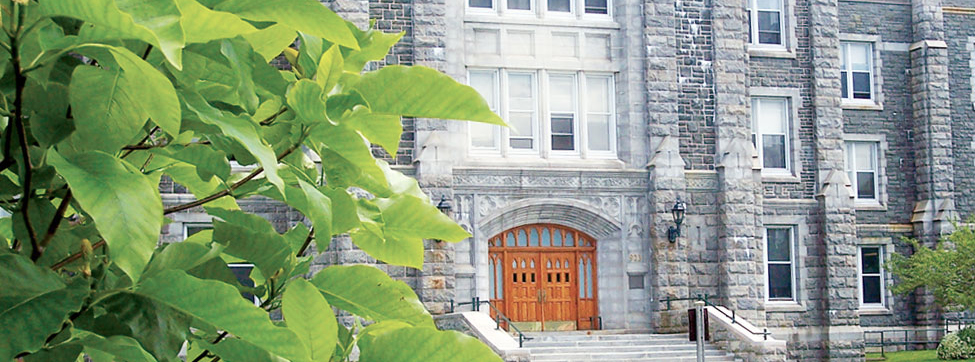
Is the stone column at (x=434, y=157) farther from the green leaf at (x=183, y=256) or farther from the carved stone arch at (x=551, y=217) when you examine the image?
the green leaf at (x=183, y=256)

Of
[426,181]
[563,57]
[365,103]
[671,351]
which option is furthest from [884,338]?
[365,103]

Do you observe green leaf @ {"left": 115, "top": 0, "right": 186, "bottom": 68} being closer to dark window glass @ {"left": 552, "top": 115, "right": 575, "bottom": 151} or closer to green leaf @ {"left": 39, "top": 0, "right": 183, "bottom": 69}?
green leaf @ {"left": 39, "top": 0, "right": 183, "bottom": 69}

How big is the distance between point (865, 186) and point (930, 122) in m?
2.25

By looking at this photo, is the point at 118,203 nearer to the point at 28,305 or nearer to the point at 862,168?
the point at 28,305

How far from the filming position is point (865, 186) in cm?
2825

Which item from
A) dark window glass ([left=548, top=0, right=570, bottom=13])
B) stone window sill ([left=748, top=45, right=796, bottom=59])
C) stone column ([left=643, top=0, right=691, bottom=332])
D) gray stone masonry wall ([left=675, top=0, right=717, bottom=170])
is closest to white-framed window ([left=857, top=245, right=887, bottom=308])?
stone window sill ([left=748, top=45, right=796, bottom=59])

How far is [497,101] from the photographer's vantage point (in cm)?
2278

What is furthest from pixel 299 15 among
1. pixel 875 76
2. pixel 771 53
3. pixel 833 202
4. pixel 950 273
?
pixel 875 76

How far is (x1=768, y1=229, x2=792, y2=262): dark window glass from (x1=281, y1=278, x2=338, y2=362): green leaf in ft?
80.4

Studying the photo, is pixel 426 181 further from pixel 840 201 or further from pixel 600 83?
pixel 840 201

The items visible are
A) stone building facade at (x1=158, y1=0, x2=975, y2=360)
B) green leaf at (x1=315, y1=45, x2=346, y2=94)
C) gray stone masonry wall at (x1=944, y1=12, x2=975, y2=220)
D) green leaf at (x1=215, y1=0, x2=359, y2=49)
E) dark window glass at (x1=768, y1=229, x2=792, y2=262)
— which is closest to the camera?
green leaf at (x1=215, y1=0, x2=359, y2=49)

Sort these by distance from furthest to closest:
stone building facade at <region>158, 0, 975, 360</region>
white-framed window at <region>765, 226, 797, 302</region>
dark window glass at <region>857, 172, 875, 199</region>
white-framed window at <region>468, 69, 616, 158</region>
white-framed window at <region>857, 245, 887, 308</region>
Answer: dark window glass at <region>857, 172, 875, 199</region> < white-framed window at <region>857, 245, 887, 308</region> < white-framed window at <region>765, 226, 797, 302</region> < white-framed window at <region>468, 69, 616, 158</region> < stone building facade at <region>158, 0, 975, 360</region>

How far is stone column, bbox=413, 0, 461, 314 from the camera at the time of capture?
21.5 meters

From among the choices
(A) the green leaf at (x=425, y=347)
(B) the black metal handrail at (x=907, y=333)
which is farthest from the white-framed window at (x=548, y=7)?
(A) the green leaf at (x=425, y=347)
